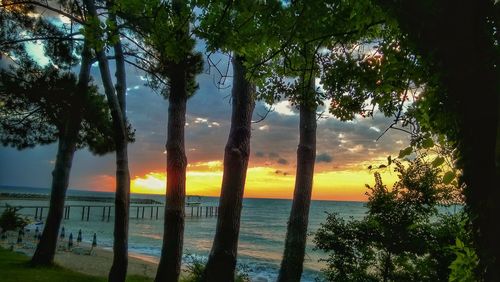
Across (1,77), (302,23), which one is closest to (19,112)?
(1,77)

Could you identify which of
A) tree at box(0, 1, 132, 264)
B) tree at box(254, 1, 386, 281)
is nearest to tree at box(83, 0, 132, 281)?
tree at box(0, 1, 132, 264)

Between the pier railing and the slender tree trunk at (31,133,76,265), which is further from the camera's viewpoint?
the pier railing

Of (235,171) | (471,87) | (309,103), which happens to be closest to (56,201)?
(235,171)

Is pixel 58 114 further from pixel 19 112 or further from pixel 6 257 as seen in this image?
pixel 6 257

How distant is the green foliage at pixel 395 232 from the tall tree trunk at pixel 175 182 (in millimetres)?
3650

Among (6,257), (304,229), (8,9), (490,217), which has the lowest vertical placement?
(6,257)

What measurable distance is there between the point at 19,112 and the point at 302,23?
14.4 m

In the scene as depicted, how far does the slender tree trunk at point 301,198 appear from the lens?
32.8ft

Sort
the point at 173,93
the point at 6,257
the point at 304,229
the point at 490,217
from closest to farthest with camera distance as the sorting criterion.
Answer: the point at 490,217, the point at 304,229, the point at 173,93, the point at 6,257

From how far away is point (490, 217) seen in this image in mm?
1960

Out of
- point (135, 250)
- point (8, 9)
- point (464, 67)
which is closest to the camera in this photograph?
point (464, 67)

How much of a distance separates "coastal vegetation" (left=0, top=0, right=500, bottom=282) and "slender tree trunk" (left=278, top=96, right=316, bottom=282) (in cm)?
3

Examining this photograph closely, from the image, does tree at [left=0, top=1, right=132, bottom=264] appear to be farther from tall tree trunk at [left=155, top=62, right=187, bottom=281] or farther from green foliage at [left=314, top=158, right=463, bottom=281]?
green foliage at [left=314, top=158, right=463, bottom=281]

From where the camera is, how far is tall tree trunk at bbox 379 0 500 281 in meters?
1.99
